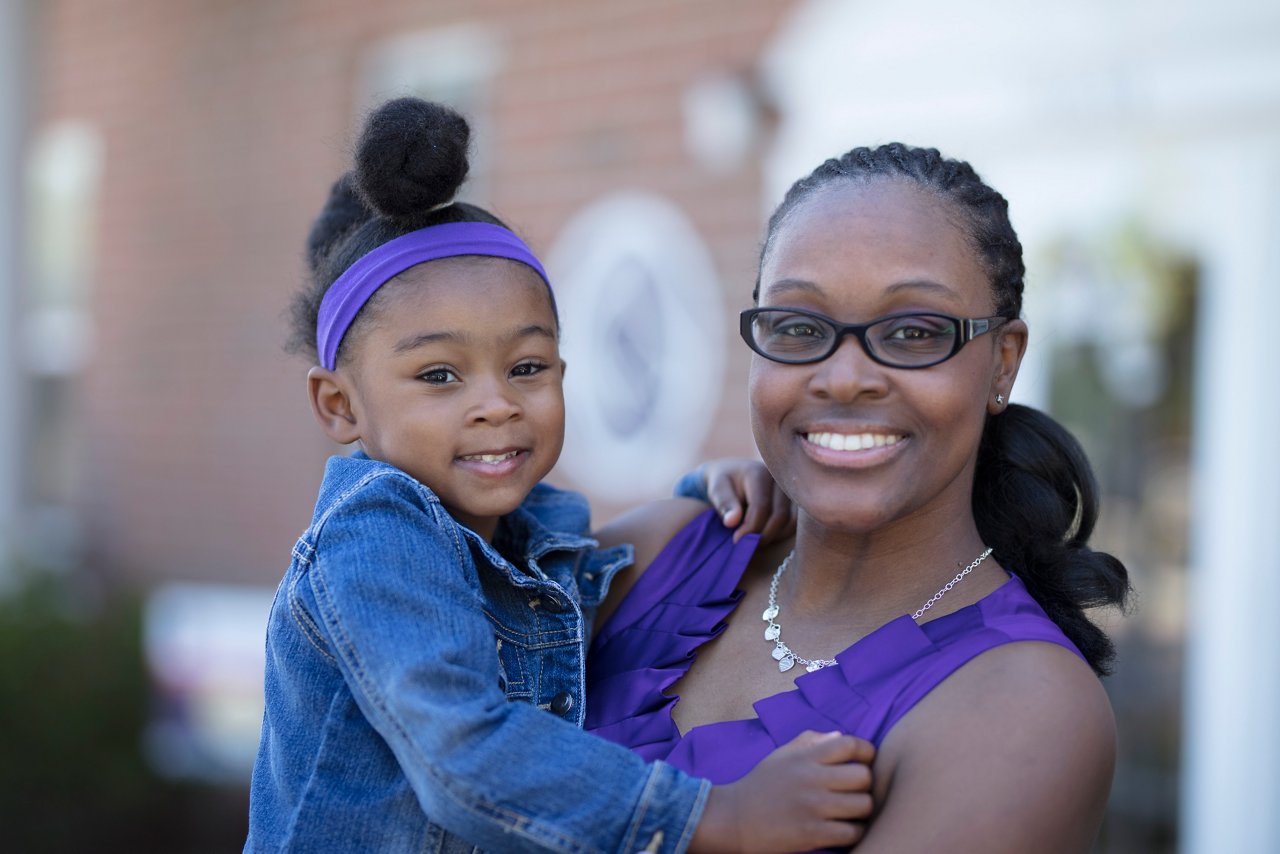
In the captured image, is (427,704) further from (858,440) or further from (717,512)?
(717,512)

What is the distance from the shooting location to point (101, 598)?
818cm

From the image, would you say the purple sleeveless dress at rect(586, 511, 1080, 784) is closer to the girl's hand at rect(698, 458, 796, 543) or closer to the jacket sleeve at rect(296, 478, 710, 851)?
the girl's hand at rect(698, 458, 796, 543)

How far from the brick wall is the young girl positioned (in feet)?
10.0

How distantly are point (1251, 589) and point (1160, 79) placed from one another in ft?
5.35

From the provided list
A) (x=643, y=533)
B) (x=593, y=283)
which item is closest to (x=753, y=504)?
(x=643, y=533)

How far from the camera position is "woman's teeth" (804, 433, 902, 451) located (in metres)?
1.89

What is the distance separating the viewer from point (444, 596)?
6.07ft

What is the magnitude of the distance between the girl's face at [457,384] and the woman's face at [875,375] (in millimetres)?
449

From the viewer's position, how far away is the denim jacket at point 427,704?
1.70m

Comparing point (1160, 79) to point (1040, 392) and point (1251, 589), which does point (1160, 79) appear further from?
point (1251, 589)

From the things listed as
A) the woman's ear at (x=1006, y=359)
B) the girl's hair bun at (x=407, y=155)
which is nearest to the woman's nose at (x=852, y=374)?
the woman's ear at (x=1006, y=359)

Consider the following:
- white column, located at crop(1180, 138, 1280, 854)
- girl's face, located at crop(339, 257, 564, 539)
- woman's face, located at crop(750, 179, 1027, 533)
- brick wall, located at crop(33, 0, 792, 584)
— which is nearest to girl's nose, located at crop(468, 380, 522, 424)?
girl's face, located at crop(339, 257, 564, 539)

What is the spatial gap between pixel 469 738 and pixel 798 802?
1.45 feet

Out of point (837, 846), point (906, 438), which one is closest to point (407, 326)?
point (906, 438)
